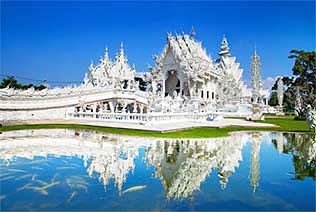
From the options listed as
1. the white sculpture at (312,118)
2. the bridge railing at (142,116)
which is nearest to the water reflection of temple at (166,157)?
the white sculpture at (312,118)

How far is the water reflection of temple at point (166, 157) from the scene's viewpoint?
445 cm

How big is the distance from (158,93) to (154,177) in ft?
75.0

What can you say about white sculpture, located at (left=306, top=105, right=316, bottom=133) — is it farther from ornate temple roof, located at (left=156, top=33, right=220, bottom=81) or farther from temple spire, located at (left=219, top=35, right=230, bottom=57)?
temple spire, located at (left=219, top=35, right=230, bottom=57)

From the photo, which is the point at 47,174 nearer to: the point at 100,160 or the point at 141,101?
the point at 100,160

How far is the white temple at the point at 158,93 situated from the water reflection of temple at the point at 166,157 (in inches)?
221

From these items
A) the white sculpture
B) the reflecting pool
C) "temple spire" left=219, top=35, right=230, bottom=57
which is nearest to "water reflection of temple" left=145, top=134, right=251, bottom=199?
the reflecting pool

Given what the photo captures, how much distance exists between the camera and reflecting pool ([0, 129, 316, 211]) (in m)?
3.38

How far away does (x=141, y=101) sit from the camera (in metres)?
23.4

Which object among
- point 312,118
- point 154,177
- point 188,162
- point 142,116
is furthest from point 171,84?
point 154,177

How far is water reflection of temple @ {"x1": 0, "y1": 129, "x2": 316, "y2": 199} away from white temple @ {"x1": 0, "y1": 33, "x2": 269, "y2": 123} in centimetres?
562

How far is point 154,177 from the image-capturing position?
15.1 ft

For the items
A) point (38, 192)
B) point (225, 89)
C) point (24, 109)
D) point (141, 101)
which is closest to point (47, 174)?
point (38, 192)

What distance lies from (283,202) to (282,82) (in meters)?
45.5

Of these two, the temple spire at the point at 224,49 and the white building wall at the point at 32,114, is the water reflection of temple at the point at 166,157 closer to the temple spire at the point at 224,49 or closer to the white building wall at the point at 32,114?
the white building wall at the point at 32,114
